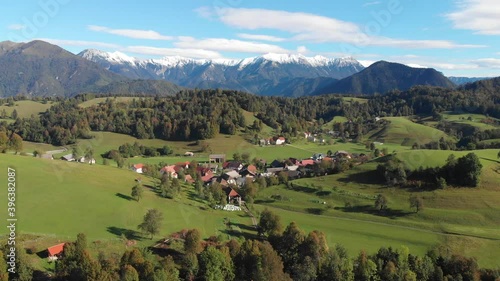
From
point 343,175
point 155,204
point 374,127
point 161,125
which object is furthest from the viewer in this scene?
point 374,127

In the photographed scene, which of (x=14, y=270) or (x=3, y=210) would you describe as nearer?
(x=14, y=270)

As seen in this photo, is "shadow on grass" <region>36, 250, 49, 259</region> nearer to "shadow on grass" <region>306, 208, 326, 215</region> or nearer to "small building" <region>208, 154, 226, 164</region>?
"shadow on grass" <region>306, 208, 326, 215</region>

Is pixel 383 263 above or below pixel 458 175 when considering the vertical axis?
below

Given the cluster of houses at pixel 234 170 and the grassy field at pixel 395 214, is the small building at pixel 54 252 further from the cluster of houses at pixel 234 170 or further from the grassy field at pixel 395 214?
the cluster of houses at pixel 234 170

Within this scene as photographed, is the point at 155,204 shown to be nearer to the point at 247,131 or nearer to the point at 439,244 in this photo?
the point at 439,244

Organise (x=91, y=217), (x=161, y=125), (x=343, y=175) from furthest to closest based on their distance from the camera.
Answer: (x=161, y=125)
(x=343, y=175)
(x=91, y=217)

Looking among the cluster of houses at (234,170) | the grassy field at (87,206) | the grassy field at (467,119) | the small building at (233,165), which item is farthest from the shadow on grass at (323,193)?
the grassy field at (467,119)

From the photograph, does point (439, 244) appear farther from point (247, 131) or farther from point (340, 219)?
point (247, 131)

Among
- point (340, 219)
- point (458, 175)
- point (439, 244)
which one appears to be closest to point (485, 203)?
point (458, 175)
